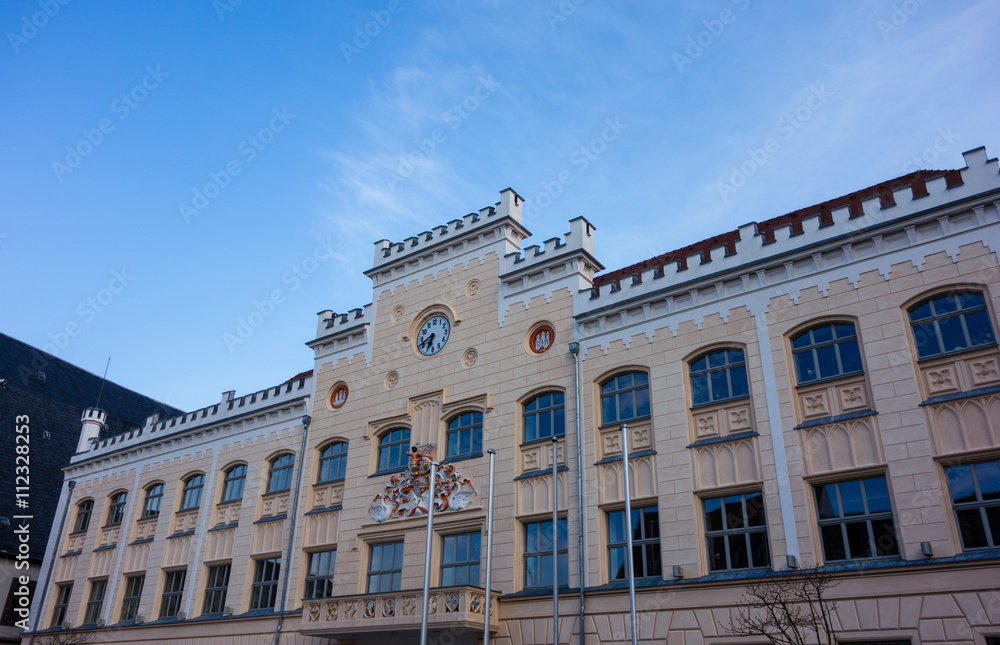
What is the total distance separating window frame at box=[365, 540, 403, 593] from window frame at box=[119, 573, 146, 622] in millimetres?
11669

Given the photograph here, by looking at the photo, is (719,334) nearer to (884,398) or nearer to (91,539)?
(884,398)

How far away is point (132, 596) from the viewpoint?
102 feet

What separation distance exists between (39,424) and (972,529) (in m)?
44.9

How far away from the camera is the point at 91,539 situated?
34.5 meters

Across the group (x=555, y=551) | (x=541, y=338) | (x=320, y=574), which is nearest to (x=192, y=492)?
(x=320, y=574)

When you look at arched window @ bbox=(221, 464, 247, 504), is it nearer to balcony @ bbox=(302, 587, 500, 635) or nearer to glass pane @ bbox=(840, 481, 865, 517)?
balcony @ bbox=(302, 587, 500, 635)

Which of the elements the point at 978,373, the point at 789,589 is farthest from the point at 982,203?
the point at 789,589

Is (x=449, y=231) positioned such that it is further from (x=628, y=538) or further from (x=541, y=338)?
(x=628, y=538)

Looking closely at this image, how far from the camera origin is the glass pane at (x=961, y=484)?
1602 cm

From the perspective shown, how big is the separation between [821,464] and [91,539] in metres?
30.8

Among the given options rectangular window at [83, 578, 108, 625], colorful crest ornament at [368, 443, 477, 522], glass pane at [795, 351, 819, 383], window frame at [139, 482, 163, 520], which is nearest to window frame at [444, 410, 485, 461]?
colorful crest ornament at [368, 443, 477, 522]

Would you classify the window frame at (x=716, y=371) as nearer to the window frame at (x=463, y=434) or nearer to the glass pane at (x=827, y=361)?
the glass pane at (x=827, y=361)

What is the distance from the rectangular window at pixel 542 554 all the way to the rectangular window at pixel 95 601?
20360 mm

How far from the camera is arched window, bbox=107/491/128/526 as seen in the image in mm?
34531
